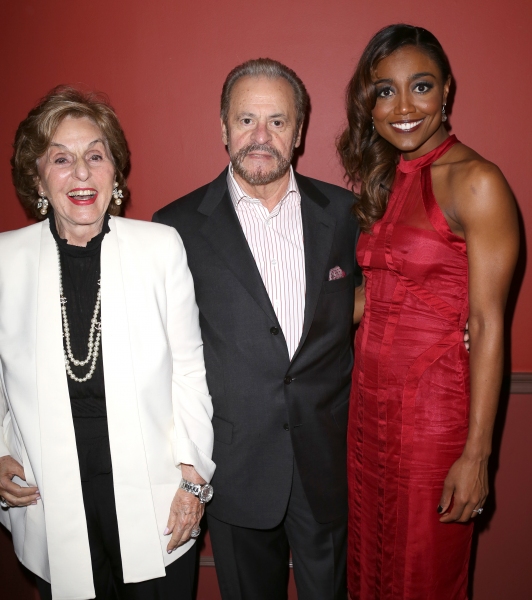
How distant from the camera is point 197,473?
1733 millimetres

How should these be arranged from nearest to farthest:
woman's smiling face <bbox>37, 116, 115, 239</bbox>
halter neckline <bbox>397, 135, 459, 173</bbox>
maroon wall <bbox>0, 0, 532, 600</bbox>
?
woman's smiling face <bbox>37, 116, 115, 239</bbox> → halter neckline <bbox>397, 135, 459, 173</bbox> → maroon wall <bbox>0, 0, 532, 600</bbox>

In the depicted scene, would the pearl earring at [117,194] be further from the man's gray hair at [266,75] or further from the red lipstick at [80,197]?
the man's gray hair at [266,75]

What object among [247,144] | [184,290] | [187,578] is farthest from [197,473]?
[247,144]

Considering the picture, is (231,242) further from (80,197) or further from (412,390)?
(412,390)

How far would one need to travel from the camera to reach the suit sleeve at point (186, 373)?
5.68ft

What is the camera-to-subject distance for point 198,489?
5.70 feet

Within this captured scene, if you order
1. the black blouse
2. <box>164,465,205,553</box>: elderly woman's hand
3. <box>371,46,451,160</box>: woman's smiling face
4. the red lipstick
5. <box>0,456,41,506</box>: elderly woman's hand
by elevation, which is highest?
<box>371,46,451,160</box>: woman's smiling face

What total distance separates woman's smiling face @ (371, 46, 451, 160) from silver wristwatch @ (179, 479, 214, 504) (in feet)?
3.92

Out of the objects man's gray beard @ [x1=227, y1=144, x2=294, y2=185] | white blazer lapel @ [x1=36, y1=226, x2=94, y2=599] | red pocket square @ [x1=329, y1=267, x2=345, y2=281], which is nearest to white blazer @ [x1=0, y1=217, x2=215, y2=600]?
white blazer lapel @ [x1=36, y1=226, x2=94, y2=599]

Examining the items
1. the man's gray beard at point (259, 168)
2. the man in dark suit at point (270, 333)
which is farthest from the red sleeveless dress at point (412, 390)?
the man's gray beard at point (259, 168)

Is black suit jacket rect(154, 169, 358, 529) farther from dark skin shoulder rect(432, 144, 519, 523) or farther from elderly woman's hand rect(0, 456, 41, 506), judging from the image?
elderly woman's hand rect(0, 456, 41, 506)

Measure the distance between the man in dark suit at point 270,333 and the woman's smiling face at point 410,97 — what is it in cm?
32

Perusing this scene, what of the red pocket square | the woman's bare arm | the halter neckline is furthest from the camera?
the red pocket square

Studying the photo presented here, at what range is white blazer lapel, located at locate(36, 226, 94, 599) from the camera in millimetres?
1606
